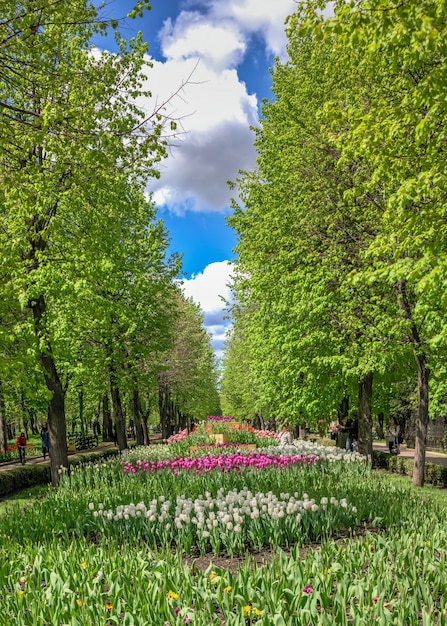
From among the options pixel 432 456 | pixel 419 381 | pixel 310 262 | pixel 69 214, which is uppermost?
pixel 69 214

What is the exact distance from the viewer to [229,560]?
544 centimetres

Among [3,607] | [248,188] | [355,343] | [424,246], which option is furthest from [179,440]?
[3,607]

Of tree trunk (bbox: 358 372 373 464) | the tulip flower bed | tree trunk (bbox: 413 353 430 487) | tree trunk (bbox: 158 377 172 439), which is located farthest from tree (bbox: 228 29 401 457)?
tree trunk (bbox: 158 377 172 439)

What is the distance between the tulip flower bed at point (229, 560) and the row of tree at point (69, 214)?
305cm

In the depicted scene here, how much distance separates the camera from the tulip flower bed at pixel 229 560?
11.9 feet

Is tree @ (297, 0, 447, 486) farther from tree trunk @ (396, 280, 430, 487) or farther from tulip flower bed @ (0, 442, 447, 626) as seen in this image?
tulip flower bed @ (0, 442, 447, 626)

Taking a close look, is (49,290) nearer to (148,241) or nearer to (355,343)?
(355,343)

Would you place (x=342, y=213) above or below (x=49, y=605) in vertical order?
above

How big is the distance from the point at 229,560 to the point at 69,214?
11785 millimetres

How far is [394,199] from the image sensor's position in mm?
6922

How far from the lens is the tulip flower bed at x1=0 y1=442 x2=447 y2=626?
3.62 metres

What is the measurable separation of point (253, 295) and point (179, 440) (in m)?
6.04

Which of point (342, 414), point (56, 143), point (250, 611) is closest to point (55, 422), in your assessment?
point (56, 143)

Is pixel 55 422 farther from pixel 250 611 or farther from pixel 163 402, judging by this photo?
pixel 163 402
